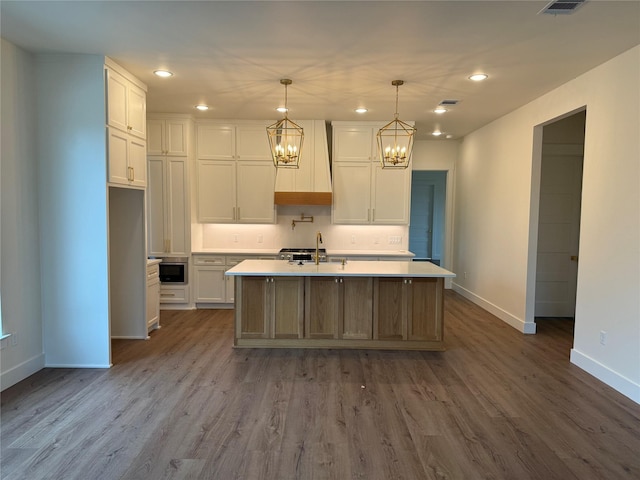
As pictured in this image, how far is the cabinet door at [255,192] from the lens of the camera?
6148mm

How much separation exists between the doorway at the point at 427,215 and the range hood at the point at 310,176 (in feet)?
17.2

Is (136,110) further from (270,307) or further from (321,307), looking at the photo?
(321,307)

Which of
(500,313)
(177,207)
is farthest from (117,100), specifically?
(500,313)

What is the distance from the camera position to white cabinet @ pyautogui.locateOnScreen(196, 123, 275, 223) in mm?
6113

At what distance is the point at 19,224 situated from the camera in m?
3.40

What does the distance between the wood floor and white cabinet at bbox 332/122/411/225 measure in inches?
A: 103

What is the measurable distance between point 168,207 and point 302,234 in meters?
2.19

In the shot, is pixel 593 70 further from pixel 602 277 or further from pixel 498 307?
pixel 498 307

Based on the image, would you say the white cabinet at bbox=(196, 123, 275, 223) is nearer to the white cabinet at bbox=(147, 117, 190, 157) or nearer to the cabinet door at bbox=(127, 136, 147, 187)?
the white cabinet at bbox=(147, 117, 190, 157)

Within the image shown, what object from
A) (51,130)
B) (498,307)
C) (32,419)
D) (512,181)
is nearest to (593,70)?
(512,181)

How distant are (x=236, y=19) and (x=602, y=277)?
3.86 meters

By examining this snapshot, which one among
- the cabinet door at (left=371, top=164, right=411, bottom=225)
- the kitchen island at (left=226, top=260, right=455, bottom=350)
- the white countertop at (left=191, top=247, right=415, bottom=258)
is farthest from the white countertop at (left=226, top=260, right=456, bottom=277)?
the cabinet door at (left=371, top=164, right=411, bottom=225)

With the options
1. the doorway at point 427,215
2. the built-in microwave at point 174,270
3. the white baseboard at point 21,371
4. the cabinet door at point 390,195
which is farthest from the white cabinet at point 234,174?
the doorway at point 427,215

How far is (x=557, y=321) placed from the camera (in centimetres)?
557
